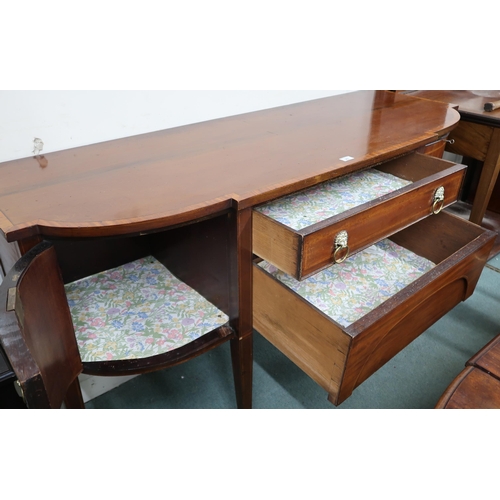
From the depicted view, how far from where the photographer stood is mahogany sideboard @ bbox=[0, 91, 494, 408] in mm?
703

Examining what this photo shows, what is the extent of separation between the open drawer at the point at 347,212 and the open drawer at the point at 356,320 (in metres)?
0.10

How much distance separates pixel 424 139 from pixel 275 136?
0.33m

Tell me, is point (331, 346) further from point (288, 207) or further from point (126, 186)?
point (126, 186)

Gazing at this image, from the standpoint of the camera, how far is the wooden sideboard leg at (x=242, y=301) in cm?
77

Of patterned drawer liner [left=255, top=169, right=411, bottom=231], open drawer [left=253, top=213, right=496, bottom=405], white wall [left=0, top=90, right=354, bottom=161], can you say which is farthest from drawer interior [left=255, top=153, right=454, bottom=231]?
white wall [left=0, top=90, right=354, bottom=161]

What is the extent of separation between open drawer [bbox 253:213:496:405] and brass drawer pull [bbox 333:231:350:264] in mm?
99

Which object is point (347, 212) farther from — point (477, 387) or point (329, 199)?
point (477, 387)

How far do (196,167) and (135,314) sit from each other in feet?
1.06

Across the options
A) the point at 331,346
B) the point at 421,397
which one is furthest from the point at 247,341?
the point at 421,397

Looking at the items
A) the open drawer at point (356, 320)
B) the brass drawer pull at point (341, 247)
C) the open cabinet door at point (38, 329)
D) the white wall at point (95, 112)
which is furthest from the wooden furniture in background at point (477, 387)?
the white wall at point (95, 112)

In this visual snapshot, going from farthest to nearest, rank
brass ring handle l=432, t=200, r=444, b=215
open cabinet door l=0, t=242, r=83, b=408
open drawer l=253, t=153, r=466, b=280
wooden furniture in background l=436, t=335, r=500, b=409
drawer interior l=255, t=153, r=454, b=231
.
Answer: brass ring handle l=432, t=200, r=444, b=215 → drawer interior l=255, t=153, r=454, b=231 → open drawer l=253, t=153, r=466, b=280 → wooden furniture in background l=436, t=335, r=500, b=409 → open cabinet door l=0, t=242, r=83, b=408

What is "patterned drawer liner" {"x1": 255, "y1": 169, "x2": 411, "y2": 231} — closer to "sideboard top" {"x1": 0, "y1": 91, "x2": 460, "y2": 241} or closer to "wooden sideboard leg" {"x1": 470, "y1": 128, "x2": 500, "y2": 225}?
"sideboard top" {"x1": 0, "y1": 91, "x2": 460, "y2": 241}
